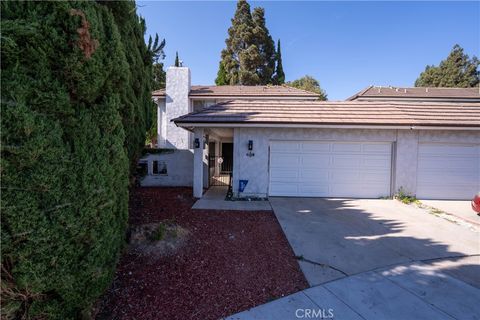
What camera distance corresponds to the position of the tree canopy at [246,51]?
26.8 m

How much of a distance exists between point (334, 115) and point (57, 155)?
30.7 feet

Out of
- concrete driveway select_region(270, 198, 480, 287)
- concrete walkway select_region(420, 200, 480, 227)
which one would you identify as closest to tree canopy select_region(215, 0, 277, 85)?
concrete walkway select_region(420, 200, 480, 227)

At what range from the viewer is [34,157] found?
226 centimetres

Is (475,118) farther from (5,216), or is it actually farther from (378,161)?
(5,216)

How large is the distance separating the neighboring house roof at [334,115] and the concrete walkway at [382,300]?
603cm

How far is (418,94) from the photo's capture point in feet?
64.1

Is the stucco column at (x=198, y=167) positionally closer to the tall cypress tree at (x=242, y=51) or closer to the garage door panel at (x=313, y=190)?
the garage door panel at (x=313, y=190)

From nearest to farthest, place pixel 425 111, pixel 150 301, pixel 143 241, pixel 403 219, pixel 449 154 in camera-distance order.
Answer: pixel 150 301 < pixel 143 241 < pixel 403 219 < pixel 449 154 < pixel 425 111

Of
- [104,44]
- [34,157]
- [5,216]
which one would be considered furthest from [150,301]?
[104,44]

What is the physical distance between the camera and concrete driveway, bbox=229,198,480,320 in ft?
10.00

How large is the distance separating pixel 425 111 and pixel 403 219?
5905 millimetres

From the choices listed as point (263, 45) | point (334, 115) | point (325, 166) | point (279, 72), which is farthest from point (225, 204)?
point (263, 45)

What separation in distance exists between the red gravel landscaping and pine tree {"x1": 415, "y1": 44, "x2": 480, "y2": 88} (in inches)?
1721

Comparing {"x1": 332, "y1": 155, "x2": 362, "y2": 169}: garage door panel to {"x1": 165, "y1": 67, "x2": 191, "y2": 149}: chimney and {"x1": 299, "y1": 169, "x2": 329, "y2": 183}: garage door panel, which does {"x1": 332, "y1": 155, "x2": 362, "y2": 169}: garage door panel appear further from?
{"x1": 165, "y1": 67, "x2": 191, "y2": 149}: chimney
